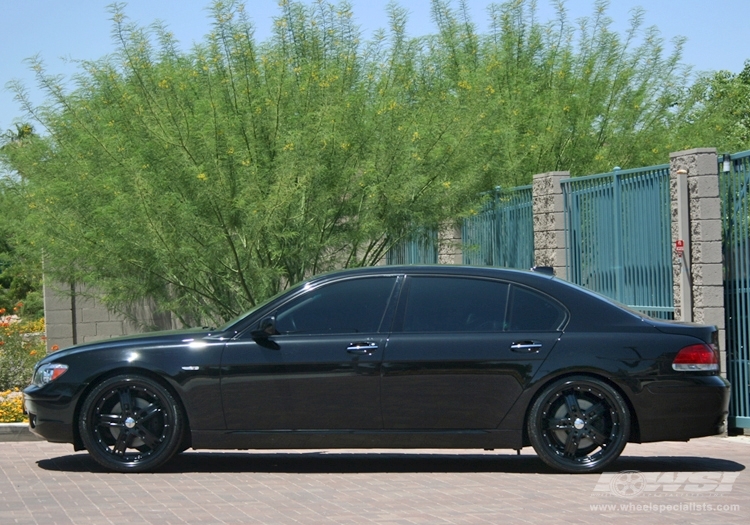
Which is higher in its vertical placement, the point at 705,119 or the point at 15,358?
the point at 705,119

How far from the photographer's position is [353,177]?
1417 cm

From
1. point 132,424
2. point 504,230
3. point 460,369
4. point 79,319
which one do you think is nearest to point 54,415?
point 132,424

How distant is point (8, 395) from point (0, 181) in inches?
307

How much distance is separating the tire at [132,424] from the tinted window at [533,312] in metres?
2.77

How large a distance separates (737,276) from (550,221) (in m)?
3.23

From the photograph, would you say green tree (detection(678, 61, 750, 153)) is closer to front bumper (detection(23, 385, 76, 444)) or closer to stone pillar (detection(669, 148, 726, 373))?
stone pillar (detection(669, 148, 726, 373))

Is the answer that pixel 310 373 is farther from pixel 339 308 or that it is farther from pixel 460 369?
pixel 460 369

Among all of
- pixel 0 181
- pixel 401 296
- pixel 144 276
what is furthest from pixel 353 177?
pixel 0 181

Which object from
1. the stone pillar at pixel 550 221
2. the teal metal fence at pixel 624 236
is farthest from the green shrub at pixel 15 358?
the teal metal fence at pixel 624 236

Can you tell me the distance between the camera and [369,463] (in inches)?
388

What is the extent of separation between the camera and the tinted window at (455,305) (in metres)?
9.26

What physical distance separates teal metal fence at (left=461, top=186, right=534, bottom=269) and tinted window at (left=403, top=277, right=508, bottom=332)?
6080 mm

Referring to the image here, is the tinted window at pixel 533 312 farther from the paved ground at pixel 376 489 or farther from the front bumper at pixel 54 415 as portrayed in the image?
the front bumper at pixel 54 415

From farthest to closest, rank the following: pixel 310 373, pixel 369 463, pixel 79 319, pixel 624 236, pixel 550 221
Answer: pixel 79 319 < pixel 550 221 < pixel 624 236 < pixel 369 463 < pixel 310 373
